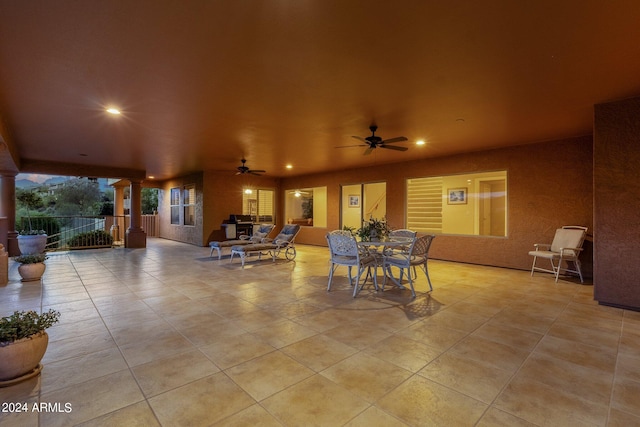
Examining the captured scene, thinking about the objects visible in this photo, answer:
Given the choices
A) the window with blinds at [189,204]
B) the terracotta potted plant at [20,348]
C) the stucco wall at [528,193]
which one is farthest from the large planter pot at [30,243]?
the stucco wall at [528,193]

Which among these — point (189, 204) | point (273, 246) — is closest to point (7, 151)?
point (273, 246)

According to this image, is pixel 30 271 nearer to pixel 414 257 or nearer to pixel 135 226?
pixel 135 226

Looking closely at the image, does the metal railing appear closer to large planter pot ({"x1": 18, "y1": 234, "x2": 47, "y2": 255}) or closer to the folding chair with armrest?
large planter pot ({"x1": 18, "y1": 234, "x2": 47, "y2": 255})

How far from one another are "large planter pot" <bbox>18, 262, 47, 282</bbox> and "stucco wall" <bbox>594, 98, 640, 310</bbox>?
8.39m

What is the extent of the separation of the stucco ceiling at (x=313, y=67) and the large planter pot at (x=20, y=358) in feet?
7.34

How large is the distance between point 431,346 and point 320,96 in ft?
9.46

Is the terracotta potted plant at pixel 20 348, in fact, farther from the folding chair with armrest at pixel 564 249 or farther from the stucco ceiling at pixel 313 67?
the folding chair with armrest at pixel 564 249

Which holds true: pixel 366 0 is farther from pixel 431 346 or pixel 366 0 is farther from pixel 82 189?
pixel 82 189

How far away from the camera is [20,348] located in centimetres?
194

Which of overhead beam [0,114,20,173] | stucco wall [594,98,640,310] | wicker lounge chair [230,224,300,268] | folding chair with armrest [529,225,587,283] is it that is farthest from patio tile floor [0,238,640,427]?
overhead beam [0,114,20,173]

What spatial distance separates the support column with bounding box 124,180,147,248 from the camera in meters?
9.48

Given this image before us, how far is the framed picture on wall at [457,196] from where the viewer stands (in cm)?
730

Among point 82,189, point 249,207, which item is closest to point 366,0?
point 249,207

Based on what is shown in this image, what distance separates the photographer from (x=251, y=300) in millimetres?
3816
